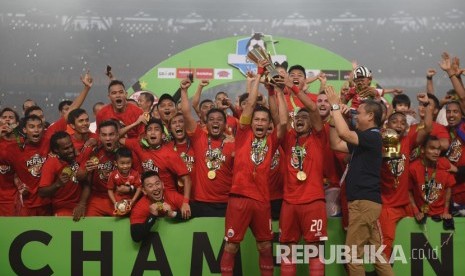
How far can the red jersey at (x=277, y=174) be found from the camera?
6555 mm

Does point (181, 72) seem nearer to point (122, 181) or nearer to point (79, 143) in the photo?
point (79, 143)

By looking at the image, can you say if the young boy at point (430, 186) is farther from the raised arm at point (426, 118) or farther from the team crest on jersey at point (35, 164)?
the team crest on jersey at point (35, 164)

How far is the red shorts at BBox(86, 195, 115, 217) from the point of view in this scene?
6801mm

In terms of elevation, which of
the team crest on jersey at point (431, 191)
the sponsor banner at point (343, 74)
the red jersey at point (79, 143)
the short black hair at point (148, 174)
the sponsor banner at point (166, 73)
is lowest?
the team crest on jersey at point (431, 191)

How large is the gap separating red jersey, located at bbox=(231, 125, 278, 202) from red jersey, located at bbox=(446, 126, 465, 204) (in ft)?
6.28

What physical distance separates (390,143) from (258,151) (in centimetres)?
114

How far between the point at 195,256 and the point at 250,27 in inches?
295

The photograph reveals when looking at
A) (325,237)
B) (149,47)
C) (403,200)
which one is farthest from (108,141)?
(149,47)

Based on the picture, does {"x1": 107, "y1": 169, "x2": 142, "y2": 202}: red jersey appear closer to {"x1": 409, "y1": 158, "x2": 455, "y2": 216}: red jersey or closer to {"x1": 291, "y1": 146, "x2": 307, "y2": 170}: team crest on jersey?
{"x1": 291, "y1": 146, "x2": 307, "y2": 170}: team crest on jersey

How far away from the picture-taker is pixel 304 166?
6168 millimetres

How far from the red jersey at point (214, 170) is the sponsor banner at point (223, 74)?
4.47m

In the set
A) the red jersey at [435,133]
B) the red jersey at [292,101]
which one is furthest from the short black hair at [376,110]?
the red jersey at [292,101]

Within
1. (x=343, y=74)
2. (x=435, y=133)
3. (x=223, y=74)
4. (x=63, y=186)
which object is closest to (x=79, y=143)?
(x=63, y=186)

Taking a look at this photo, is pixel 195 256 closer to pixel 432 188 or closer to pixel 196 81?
pixel 432 188
